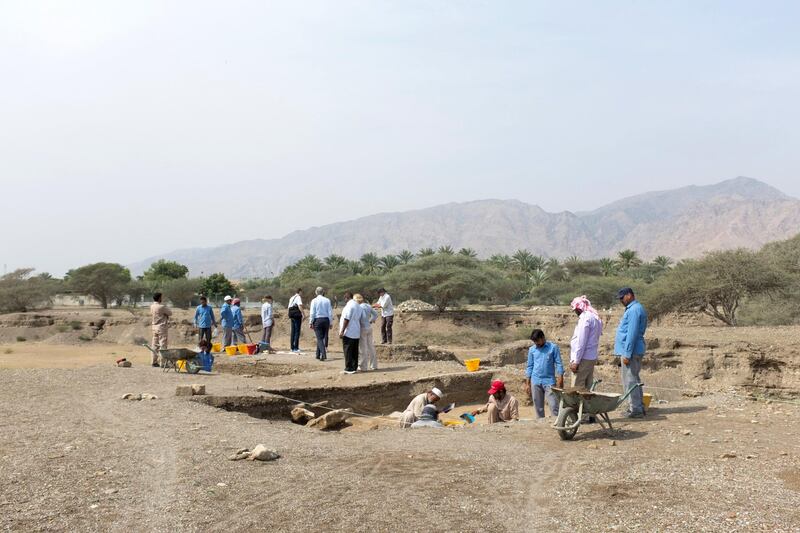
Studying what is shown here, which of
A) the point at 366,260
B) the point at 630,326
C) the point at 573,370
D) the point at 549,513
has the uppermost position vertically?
the point at 366,260

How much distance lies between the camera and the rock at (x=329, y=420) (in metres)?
9.44

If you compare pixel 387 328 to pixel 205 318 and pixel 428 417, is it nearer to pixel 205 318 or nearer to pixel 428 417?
pixel 205 318

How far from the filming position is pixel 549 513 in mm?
4957

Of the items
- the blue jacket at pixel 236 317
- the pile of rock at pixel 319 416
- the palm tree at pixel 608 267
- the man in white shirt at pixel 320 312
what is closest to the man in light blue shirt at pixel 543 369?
the pile of rock at pixel 319 416

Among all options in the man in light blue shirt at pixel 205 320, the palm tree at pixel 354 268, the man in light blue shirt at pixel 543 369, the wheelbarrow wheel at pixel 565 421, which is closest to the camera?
the wheelbarrow wheel at pixel 565 421

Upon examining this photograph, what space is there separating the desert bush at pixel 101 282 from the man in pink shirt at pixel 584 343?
5008cm

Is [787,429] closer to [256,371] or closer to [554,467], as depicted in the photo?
[554,467]

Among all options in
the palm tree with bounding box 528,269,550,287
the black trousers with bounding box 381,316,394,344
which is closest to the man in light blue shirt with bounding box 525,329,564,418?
the black trousers with bounding box 381,316,394,344

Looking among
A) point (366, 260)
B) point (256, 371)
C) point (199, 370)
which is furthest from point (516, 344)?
point (366, 260)

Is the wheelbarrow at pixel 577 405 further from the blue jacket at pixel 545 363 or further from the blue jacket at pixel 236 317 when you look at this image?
the blue jacket at pixel 236 317

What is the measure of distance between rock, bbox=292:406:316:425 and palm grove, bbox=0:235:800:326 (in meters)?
19.8

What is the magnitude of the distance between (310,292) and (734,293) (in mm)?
34673

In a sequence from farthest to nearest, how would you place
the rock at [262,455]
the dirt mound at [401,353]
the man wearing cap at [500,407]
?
the dirt mound at [401,353]
the man wearing cap at [500,407]
the rock at [262,455]

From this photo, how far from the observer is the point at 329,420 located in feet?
31.0
